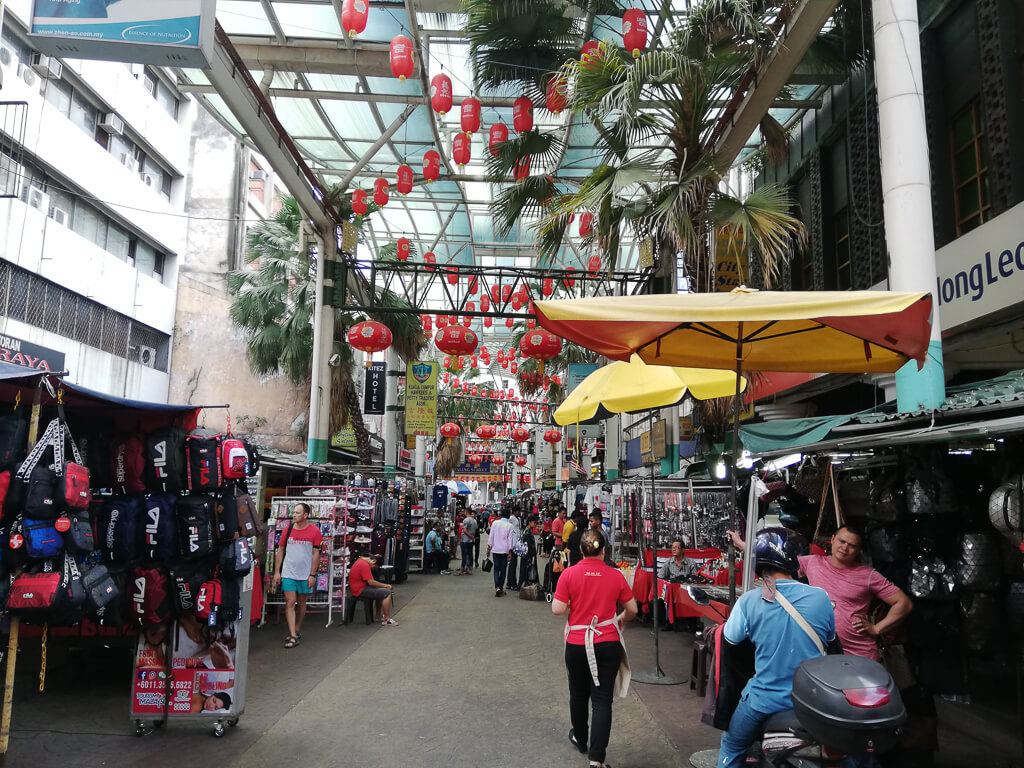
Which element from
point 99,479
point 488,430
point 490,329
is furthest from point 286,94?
point 490,329

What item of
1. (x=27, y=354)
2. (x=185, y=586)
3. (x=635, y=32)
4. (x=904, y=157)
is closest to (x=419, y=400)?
(x=27, y=354)

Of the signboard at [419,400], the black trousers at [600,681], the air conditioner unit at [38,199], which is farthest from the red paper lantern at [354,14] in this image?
the signboard at [419,400]

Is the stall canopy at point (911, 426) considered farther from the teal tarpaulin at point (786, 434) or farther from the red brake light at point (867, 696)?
the red brake light at point (867, 696)

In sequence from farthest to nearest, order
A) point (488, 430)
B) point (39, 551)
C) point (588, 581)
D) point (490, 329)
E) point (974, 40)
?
point (490, 329)
point (488, 430)
point (974, 40)
point (588, 581)
point (39, 551)

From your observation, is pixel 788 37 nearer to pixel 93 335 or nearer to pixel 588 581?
pixel 588 581

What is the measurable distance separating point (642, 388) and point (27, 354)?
14.1 meters

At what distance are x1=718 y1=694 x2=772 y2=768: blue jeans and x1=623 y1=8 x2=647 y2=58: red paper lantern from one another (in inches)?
334

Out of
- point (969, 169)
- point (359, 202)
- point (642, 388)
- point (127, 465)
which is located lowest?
point (127, 465)

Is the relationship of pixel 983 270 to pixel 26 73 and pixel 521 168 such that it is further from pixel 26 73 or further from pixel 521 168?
pixel 26 73

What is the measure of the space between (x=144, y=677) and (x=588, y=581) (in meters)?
3.67

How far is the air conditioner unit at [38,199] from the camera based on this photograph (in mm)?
15812

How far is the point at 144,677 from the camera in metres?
5.73

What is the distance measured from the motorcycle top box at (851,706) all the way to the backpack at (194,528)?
445 cm

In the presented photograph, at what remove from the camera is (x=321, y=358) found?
647 inches
